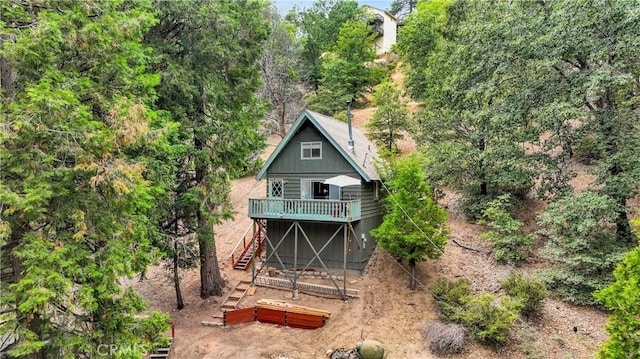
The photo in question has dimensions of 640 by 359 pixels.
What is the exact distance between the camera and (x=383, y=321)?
12.6 metres

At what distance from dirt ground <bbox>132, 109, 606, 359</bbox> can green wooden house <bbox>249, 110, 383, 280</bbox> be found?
157 cm

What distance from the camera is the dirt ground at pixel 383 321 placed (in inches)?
433

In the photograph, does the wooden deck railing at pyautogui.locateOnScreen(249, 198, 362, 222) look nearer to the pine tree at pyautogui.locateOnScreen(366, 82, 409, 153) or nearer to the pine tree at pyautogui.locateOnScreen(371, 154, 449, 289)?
the pine tree at pyautogui.locateOnScreen(371, 154, 449, 289)

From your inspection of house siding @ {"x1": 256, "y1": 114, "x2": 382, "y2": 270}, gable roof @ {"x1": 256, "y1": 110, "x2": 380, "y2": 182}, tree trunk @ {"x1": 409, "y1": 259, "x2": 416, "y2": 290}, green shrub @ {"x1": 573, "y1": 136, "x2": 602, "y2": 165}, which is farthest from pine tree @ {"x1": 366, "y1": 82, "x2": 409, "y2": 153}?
tree trunk @ {"x1": 409, "y1": 259, "x2": 416, "y2": 290}

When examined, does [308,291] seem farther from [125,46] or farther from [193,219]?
[125,46]

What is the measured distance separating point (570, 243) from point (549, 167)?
3.57 meters

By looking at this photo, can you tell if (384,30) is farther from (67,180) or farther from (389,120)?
(67,180)

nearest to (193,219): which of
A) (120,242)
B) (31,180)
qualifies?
(120,242)

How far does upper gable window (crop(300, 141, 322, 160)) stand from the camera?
658 inches

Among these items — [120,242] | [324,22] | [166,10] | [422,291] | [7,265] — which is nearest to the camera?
[7,265]

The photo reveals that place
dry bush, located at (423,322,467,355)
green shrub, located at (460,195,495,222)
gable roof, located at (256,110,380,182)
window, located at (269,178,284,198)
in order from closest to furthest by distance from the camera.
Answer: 1. dry bush, located at (423,322,467,355)
2. gable roof, located at (256,110,380,182)
3. window, located at (269,178,284,198)
4. green shrub, located at (460,195,495,222)

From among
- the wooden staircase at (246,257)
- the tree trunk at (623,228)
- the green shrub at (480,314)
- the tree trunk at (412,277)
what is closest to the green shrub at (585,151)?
the tree trunk at (623,228)

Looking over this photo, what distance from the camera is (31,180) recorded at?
20.2 feet

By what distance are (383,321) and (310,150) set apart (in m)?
7.90
